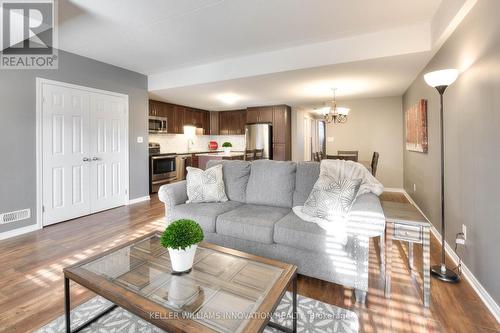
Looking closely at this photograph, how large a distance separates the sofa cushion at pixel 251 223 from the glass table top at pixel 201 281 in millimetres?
577

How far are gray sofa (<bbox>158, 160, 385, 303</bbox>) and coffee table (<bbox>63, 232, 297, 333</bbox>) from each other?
→ 550 mm

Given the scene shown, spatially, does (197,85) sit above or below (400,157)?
above

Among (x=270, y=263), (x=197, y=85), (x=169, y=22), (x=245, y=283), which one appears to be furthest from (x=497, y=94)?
(x=197, y=85)

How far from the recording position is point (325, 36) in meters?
3.16

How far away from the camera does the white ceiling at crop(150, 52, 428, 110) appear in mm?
3490

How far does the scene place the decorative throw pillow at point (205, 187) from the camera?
2766mm

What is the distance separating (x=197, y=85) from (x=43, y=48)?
2.17 m

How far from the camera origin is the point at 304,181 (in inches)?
101

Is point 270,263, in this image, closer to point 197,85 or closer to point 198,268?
point 198,268

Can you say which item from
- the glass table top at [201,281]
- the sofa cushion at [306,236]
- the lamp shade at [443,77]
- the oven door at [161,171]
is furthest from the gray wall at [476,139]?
the oven door at [161,171]

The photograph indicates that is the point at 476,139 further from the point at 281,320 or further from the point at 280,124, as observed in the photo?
the point at 280,124

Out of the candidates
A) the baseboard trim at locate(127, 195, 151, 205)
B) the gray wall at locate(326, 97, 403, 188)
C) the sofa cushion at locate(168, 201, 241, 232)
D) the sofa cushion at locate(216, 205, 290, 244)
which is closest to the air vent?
the baseboard trim at locate(127, 195, 151, 205)

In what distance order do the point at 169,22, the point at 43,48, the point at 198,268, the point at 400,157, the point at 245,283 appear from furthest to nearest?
the point at 400,157
the point at 43,48
the point at 169,22
the point at 198,268
the point at 245,283

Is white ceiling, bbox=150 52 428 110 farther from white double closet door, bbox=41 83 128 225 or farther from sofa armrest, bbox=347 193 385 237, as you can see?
sofa armrest, bbox=347 193 385 237
